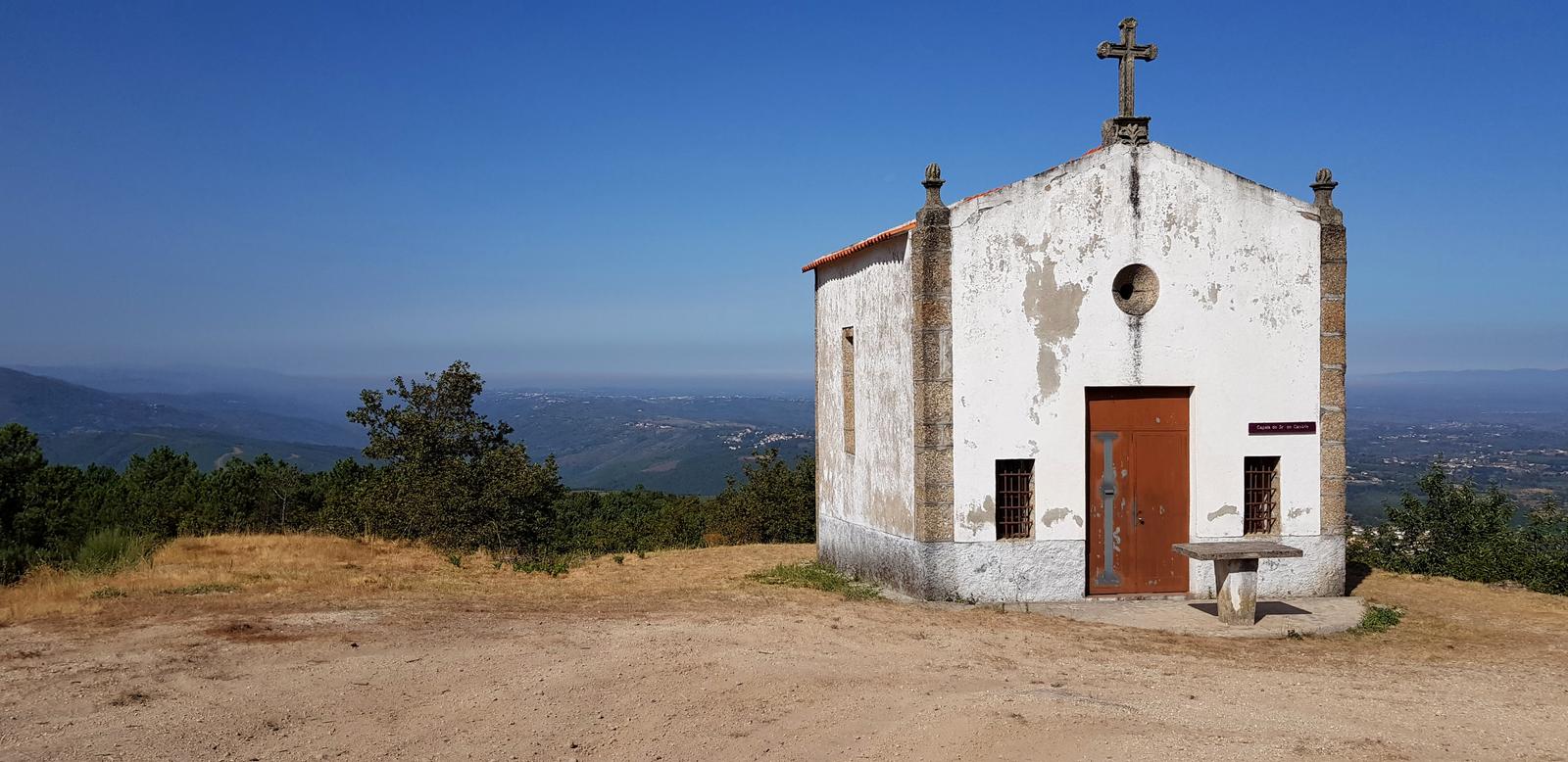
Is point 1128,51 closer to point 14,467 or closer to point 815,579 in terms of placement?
point 815,579

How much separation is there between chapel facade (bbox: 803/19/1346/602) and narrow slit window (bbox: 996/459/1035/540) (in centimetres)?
3

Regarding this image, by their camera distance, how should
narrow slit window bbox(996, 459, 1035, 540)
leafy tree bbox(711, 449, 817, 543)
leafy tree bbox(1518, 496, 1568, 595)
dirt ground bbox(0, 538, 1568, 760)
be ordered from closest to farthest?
dirt ground bbox(0, 538, 1568, 760)
narrow slit window bbox(996, 459, 1035, 540)
leafy tree bbox(1518, 496, 1568, 595)
leafy tree bbox(711, 449, 817, 543)

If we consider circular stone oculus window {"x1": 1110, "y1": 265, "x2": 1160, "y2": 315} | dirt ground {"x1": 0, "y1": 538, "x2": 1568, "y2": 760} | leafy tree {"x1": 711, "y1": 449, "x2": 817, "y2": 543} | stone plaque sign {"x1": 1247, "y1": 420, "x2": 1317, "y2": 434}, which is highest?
circular stone oculus window {"x1": 1110, "y1": 265, "x2": 1160, "y2": 315}

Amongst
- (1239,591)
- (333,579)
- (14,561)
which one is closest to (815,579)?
(1239,591)

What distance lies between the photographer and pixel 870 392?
14.5 meters

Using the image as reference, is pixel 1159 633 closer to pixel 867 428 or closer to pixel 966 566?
pixel 966 566

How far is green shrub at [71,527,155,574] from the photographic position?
14.2m

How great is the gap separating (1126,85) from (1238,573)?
20.2 feet

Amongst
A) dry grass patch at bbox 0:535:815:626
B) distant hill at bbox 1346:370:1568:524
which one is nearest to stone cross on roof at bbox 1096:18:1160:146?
dry grass patch at bbox 0:535:815:626

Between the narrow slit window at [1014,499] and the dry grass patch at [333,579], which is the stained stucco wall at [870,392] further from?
the dry grass patch at [333,579]

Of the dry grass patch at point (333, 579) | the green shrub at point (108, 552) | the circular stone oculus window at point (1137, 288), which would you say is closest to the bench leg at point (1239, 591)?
the circular stone oculus window at point (1137, 288)

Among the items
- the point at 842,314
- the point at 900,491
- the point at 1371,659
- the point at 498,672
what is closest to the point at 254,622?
the point at 498,672

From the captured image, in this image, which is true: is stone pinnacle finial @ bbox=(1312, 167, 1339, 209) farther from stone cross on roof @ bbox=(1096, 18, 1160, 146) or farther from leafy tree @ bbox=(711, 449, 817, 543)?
leafy tree @ bbox=(711, 449, 817, 543)

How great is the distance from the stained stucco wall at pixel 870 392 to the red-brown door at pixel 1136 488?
91.1 inches
